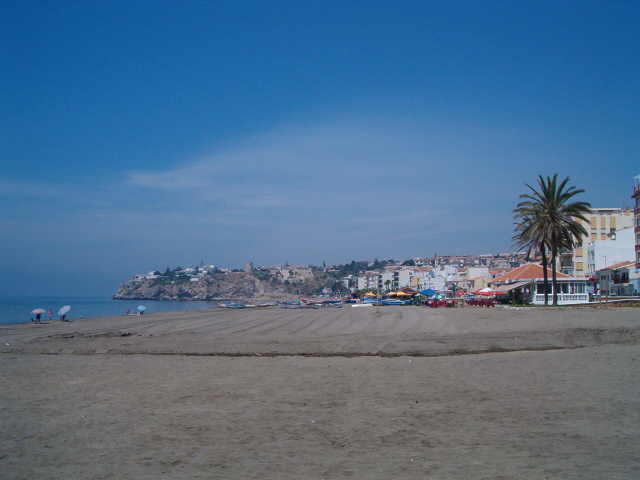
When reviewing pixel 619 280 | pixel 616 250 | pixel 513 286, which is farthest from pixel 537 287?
pixel 616 250

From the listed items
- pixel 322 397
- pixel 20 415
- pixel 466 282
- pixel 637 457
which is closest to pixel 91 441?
pixel 20 415

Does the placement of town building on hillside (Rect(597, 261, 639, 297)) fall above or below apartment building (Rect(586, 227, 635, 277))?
below

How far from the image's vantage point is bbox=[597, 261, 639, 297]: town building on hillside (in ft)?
206

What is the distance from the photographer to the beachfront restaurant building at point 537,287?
56.9m

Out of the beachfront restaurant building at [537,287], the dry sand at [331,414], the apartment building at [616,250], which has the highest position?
the apartment building at [616,250]

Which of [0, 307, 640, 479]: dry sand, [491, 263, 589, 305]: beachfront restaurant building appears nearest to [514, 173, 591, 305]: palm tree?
[491, 263, 589, 305]: beachfront restaurant building

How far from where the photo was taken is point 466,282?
467 ft

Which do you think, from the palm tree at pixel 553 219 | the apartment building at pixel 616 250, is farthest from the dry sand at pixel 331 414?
the apartment building at pixel 616 250

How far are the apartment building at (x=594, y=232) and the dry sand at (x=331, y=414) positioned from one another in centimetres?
7462

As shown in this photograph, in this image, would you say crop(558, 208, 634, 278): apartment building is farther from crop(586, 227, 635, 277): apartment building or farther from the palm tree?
the palm tree

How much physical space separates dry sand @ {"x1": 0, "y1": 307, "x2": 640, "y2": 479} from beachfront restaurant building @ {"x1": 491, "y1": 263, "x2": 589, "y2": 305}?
41421 mm

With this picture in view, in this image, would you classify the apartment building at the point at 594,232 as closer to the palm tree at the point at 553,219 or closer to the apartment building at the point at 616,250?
the apartment building at the point at 616,250

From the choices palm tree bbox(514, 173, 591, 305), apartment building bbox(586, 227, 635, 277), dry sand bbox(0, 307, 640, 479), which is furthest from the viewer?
apartment building bbox(586, 227, 635, 277)

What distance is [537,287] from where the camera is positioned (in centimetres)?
6419
